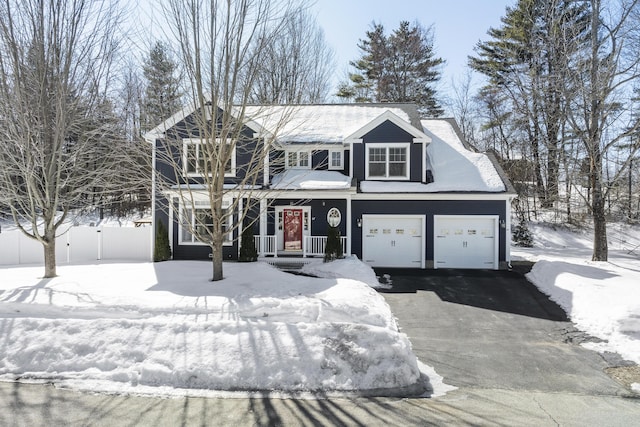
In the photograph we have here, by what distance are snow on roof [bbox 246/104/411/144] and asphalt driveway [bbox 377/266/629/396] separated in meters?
6.82

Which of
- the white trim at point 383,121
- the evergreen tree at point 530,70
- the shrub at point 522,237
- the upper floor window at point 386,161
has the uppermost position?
the evergreen tree at point 530,70

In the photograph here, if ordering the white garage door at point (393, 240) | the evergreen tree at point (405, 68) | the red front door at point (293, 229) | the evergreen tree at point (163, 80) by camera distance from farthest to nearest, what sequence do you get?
the evergreen tree at point (405, 68), the red front door at point (293, 229), the white garage door at point (393, 240), the evergreen tree at point (163, 80)

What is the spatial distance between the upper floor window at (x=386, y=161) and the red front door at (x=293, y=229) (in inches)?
125

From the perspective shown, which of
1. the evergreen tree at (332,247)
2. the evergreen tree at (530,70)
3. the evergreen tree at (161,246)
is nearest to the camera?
the evergreen tree at (332,247)

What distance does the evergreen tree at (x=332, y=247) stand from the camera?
1327 cm

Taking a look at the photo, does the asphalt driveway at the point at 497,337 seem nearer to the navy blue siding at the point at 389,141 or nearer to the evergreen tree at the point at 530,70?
the navy blue siding at the point at 389,141

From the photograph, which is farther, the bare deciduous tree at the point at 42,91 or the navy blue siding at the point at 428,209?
the navy blue siding at the point at 428,209

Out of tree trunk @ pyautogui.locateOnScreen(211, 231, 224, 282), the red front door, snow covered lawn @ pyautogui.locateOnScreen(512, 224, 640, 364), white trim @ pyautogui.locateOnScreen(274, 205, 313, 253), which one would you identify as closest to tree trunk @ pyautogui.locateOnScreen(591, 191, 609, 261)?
snow covered lawn @ pyautogui.locateOnScreen(512, 224, 640, 364)

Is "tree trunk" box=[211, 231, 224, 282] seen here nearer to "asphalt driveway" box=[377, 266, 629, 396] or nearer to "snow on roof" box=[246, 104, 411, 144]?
"asphalt driveway" box=[377, 266, 629, 396]

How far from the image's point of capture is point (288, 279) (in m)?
9.70

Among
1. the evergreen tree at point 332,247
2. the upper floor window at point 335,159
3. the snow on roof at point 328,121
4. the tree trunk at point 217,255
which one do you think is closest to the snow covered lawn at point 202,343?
the tree trunk at point 217,255

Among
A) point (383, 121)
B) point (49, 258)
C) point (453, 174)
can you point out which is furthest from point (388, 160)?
point (49, 258)

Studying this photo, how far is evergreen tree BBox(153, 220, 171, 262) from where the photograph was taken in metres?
13.7

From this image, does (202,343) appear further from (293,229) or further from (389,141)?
(389,141)
